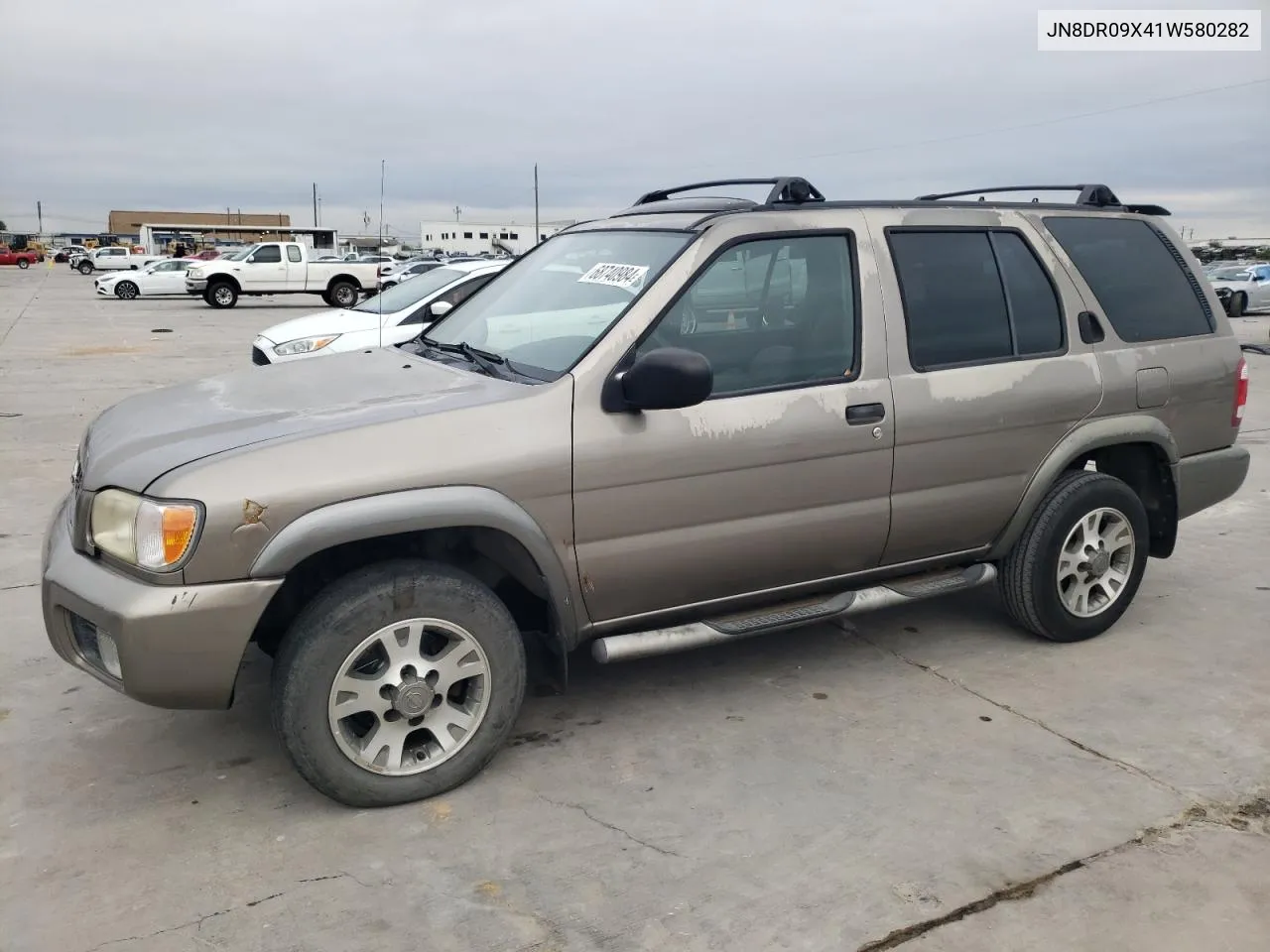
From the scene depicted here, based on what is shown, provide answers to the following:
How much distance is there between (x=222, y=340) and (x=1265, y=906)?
19.2 metres

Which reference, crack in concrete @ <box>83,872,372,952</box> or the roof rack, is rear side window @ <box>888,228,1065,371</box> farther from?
crack in concrete @ <box>83,872,372,952</box>

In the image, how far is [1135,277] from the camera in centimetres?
467

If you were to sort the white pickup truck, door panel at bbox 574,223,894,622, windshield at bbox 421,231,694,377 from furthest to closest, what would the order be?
the white pickup truck → windshield at bbox 421,231,694,377 → door panel at bbox 574,223,894,622

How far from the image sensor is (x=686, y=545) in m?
3.55

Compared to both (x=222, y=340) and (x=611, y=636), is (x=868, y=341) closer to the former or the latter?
(x=611, y=636)

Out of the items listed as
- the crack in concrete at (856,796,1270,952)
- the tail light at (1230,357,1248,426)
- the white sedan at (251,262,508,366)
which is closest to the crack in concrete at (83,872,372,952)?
the crack in concrete at (856,796,1270,952)

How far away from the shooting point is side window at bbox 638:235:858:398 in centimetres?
364

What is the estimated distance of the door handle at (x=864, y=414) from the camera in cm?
378

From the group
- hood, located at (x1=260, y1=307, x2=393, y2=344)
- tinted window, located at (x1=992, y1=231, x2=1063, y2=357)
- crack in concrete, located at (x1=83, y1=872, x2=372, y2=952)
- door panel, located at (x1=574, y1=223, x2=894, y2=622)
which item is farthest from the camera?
hood, located at (x1=260, y1=307, x2=393, y2=344)

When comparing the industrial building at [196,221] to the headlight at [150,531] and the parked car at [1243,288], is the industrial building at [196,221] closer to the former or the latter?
the parked car at [1243,288]

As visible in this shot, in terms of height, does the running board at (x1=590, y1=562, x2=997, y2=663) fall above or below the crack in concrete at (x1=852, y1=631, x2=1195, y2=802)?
above

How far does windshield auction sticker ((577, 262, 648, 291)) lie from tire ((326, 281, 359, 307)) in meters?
26.5

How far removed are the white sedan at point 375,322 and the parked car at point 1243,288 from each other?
21.6m

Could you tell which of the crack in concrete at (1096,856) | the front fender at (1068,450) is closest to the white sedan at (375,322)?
the front fender at (1068,450)
